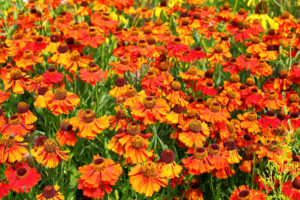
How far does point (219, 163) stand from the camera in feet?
5.83

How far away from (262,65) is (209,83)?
480 millimetres

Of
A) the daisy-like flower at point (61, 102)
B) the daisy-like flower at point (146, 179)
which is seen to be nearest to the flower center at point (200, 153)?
the daisy-like flower at point (146, 179)

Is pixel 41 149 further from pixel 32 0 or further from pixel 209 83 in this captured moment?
pixel 32 0

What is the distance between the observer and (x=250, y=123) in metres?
2.14

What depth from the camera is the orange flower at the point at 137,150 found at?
1696 millimetres

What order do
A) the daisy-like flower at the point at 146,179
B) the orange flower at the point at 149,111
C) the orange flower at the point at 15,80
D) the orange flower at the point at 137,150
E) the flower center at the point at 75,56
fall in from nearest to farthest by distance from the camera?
the daisy-like flower at the point at 146,179, the orange flower at the point at 137,150, the orange flower at the point at 149,111, the orange flower at the point at 15,80, the flower center at the point at 75,56

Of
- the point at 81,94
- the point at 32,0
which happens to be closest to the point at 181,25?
the point at 81,94

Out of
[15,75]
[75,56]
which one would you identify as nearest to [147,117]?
[75,56]

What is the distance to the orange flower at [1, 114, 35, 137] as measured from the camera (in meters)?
1.92

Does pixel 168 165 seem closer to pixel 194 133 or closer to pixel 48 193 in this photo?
pixel 194 133

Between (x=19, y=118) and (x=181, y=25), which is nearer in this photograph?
(x=19, y=118)

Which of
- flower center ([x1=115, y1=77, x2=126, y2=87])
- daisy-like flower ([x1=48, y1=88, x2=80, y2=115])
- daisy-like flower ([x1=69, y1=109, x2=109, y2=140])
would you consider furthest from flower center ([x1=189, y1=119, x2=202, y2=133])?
daisy-like flower ([x1=48, y1=88, x2=80, y2=115])

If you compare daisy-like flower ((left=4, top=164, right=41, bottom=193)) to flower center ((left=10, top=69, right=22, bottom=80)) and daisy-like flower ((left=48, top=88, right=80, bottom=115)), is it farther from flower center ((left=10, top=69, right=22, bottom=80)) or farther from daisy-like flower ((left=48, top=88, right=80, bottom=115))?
flower center ((left=10, top=69, right=22, bottom=80))

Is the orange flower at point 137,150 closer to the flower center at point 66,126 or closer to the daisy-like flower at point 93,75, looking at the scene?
the flower center at point 66,126
